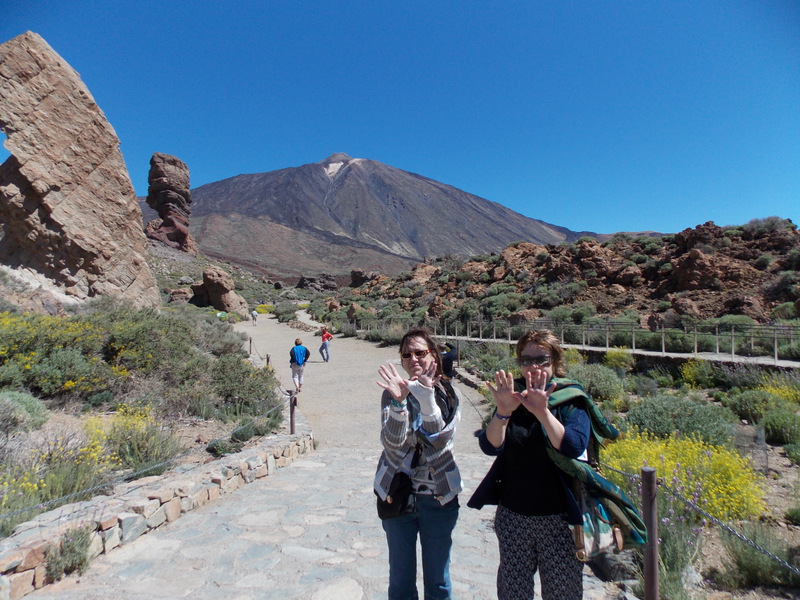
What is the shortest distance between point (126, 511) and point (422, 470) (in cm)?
270

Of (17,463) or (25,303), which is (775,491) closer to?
(17,463)

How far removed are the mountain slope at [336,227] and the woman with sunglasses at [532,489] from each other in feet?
277

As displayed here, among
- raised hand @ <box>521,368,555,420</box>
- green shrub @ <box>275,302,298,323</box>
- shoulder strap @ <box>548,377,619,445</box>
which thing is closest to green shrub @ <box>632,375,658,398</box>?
shoulder strap @ <box>548,377,619,445</box>

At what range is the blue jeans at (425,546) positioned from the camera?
2.00m

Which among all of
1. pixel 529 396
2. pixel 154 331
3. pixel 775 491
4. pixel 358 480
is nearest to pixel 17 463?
pixel 358 480

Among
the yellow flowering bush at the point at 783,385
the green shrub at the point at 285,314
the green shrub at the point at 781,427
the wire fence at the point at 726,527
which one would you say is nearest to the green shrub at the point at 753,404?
the yellow flowering bush at the point at 783,385

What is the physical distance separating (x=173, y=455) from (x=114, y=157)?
1248 cm

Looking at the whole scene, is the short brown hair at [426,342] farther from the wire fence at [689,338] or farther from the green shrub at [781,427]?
the wire fence at [689,338]

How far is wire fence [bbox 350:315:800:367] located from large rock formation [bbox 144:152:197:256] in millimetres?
48058

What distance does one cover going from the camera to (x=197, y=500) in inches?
165

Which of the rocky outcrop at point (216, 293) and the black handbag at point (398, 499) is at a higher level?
the rocky outcrop at point (216, 293)

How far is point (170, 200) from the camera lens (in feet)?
192

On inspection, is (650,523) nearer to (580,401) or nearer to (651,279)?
(580,401)

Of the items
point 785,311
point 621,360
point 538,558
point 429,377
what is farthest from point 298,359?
point 785,311
